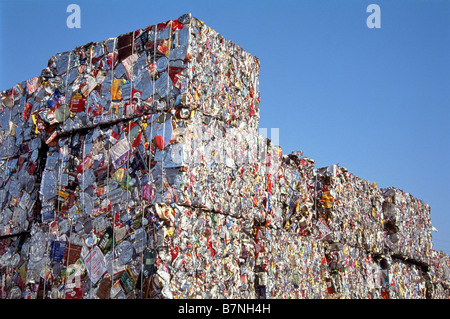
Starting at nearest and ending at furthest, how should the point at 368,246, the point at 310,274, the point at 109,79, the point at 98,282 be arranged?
the point at 98,282, the point at 109,79, the point at 310,274, the point at 368,246

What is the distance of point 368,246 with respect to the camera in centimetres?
752

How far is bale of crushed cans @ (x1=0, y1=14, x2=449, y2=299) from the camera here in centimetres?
420

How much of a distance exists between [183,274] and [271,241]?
128 cm

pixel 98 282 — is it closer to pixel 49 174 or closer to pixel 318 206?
pixel 49 174

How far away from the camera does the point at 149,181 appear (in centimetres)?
425

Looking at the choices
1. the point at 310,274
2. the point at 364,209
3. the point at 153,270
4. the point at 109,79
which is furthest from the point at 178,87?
the point at 364,209

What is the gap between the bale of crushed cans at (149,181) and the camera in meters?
4.20

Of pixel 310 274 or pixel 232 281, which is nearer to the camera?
pixel 232 281

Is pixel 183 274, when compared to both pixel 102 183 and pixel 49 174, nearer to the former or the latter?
pixel 102 183

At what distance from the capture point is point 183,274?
4074 mm
